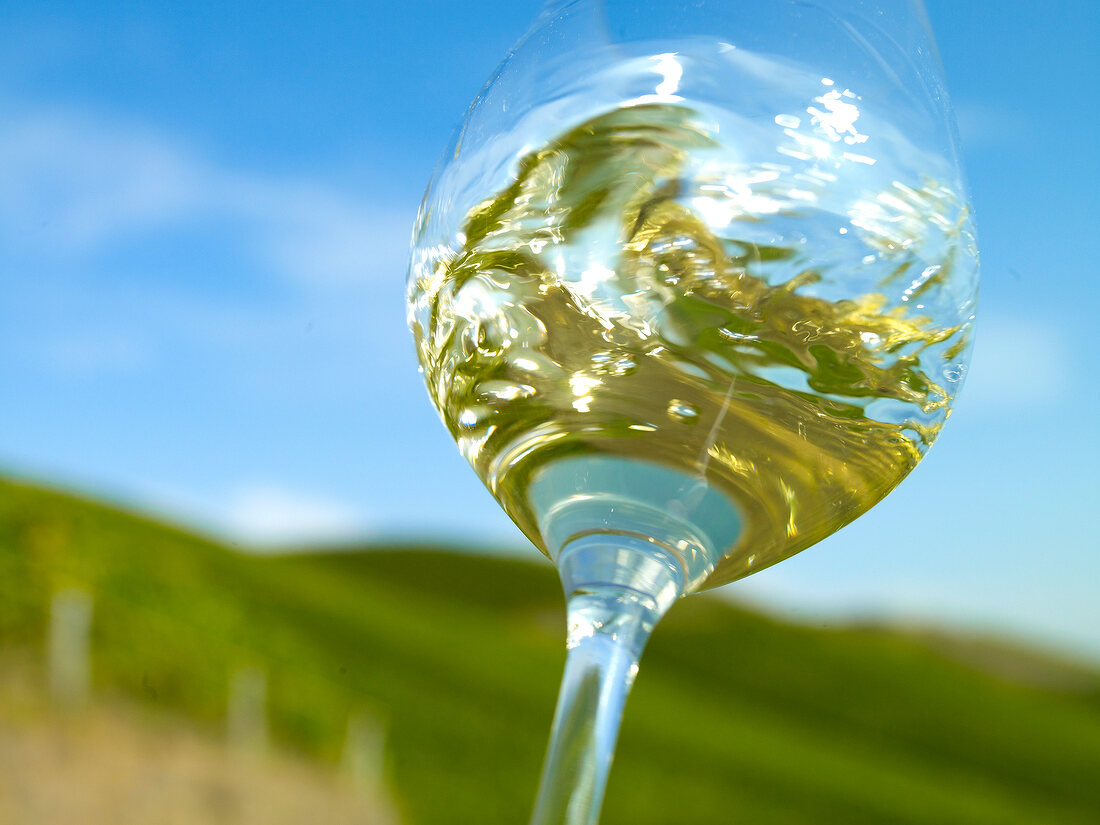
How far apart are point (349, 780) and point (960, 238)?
27.6ft

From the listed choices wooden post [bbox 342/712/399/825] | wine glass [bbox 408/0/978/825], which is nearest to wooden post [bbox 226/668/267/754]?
wooden post [bbox 342/712/399/825]

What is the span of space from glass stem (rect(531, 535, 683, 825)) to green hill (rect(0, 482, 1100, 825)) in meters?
7.79

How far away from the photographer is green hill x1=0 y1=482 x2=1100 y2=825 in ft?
28.0

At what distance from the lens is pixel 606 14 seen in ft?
1.47

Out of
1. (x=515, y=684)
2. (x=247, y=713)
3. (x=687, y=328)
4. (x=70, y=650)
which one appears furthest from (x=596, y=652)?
(x=515, y=684)

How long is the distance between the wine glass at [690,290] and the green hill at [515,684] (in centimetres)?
778

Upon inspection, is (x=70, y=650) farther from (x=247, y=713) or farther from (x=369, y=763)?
(x=369, y=763)

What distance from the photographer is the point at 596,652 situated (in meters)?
0.37

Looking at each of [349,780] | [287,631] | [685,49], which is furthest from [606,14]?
[287,631]

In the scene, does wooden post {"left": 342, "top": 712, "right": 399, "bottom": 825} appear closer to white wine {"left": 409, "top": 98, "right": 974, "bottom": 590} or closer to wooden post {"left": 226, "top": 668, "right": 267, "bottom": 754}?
wooden post {"left": 226, "top": 668, "right": 267, "bottom": 754}

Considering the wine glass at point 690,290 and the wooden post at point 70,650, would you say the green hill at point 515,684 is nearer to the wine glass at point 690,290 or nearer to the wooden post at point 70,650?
the wooden post at point 70,650

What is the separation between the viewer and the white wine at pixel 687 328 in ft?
1.29

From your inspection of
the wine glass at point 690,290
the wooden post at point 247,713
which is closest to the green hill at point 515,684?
the wooden post at point 247,713

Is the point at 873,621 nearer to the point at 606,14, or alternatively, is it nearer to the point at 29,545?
the point at 29,545
